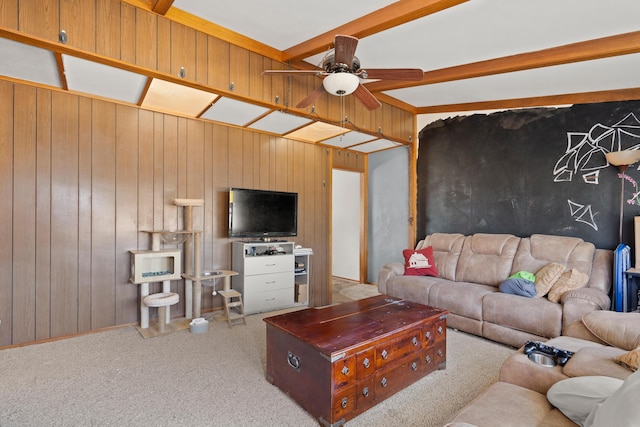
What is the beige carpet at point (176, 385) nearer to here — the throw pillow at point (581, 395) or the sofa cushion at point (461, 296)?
the sofa cushion at point (461, 296)

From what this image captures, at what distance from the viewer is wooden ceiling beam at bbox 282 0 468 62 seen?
233 cm

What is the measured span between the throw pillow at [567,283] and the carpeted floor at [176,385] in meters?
0.64

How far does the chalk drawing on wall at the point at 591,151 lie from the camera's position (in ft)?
10.9

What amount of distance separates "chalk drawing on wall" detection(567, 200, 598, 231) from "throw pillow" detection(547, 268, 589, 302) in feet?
2.49

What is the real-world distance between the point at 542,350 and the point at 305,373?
53.5 inches

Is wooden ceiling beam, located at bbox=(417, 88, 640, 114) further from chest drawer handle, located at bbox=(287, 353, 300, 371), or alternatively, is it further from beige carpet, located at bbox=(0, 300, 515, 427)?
chest drawer handle, located at bbox=(287, 353, 300, 371)

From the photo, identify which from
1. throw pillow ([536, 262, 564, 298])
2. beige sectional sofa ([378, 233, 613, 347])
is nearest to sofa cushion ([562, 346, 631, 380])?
beige sectional sofa ([378, 233, 613, 347])

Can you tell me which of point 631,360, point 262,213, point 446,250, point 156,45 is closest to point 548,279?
point 446,250

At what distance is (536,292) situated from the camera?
123 inches

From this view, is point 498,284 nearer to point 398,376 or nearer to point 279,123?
point 398,376

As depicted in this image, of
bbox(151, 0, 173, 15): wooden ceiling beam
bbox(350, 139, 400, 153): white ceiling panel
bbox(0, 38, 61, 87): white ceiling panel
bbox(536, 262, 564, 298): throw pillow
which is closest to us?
bbox(0, 38, 61, 87): white ceiling panel

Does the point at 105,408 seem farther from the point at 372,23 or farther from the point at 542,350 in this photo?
the point at 372,23

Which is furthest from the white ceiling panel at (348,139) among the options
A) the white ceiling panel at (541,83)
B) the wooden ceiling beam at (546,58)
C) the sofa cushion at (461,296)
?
the sofa cushion at (461,296)

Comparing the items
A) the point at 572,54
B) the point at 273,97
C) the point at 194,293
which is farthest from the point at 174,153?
the point at 572,54
